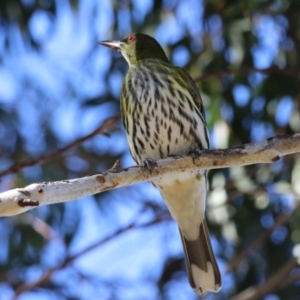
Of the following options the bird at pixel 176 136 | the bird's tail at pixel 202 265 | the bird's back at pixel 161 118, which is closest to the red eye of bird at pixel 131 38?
the bird at pixel 176 136

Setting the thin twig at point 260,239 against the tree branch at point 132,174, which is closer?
the tree branch at point 132,174

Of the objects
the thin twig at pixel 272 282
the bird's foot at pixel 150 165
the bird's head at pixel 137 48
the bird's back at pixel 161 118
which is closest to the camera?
the bird's foot at pixel 150 165

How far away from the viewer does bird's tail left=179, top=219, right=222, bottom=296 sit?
394cm

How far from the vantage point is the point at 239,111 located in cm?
505

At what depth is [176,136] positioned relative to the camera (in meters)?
3.77

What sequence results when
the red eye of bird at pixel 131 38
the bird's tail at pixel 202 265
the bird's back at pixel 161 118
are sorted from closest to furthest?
the bird's back at pixel 161 118
the bird's tail at pixel 202 265
the red eye of bird at pixel 131 38

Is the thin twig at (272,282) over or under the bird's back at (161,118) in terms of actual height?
under

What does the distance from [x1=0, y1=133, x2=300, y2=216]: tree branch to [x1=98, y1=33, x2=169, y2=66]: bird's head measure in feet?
3.86

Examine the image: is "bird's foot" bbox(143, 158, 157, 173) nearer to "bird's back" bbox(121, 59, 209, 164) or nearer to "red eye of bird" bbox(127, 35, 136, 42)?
"bird's back" bbox(121, 59, 209, 164)

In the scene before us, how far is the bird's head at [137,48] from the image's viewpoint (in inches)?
171

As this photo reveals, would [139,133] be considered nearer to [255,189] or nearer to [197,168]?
[197,168]

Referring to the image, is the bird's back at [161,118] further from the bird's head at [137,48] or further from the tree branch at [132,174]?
the tree branch at [132,174]

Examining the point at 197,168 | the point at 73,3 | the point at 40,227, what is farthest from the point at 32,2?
the point at 197,168

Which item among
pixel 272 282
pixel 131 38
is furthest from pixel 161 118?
pixel 272 282
